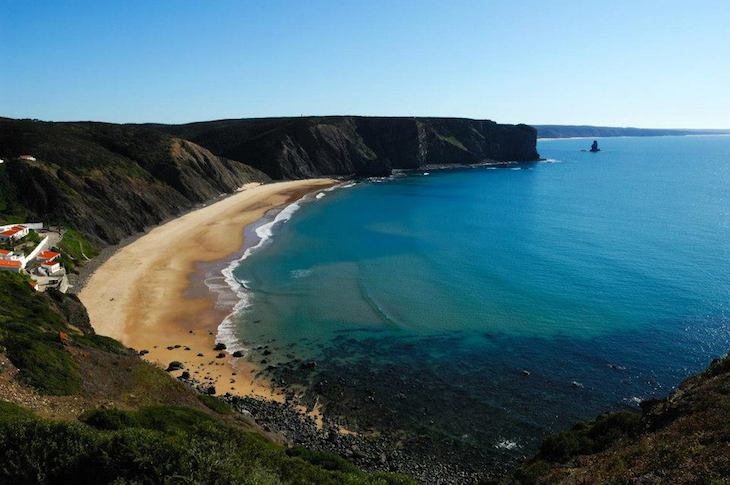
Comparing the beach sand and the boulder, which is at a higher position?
the beach sand

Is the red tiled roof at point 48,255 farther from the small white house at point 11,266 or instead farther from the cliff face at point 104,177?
the cliff face at point 104,177

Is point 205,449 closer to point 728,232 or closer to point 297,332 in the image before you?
point 297,332

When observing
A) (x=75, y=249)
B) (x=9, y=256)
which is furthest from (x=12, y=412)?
(x=75, y=249)

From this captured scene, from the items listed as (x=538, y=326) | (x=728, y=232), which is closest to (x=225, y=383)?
(x=538, y=326)

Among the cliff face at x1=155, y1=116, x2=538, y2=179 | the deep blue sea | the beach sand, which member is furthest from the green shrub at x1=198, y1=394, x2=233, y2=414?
the cliff face at x1=155, y1=116, x2=538, y2=179

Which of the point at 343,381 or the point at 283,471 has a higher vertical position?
the point at 283,471

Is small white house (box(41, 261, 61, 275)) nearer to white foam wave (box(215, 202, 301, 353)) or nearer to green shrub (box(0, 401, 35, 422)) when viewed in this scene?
white foam wave (box(215, 202, 301, 353))

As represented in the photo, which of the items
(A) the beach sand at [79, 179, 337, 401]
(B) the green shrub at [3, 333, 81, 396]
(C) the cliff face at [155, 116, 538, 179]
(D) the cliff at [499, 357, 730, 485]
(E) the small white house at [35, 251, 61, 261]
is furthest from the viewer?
(C) the cliff face at [155, 116, 538, 179]

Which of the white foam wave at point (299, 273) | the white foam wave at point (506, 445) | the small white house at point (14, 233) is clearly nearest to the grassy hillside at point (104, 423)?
the white foam wave at point (506, 445)
